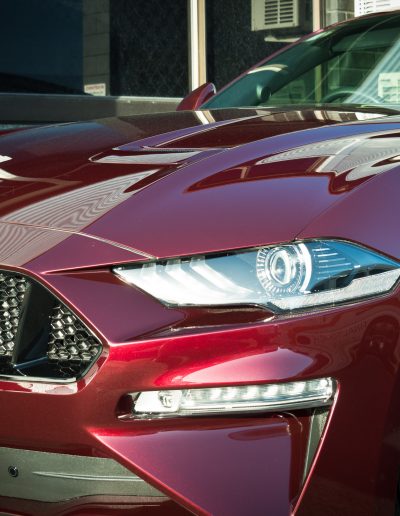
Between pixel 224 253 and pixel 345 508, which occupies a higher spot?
pixel 224 253

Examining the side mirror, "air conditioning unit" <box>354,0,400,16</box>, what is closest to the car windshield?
the side mirror

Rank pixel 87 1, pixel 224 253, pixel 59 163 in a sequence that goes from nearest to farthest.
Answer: pixel 224 253, pixel 59 163, pixel 87 1

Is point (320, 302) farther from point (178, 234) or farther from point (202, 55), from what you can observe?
point (202, 55)

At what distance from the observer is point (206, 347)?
184 centimetres

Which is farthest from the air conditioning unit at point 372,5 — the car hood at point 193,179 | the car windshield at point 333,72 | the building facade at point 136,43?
the car hood at point 193,179

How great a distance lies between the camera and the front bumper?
1824 mm

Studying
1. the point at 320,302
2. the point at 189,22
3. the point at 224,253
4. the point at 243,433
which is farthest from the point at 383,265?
the point at 189,22

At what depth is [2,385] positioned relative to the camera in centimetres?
189

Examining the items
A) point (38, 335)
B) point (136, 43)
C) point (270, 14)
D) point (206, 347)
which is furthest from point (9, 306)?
point (270, 14)

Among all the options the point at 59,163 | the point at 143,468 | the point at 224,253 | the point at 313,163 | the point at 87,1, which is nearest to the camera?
the point at 143,468

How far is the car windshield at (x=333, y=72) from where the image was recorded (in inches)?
148

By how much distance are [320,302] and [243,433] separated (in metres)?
0.29

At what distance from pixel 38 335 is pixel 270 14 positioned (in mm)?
8903

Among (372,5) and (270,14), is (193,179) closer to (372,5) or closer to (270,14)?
(270,14)
